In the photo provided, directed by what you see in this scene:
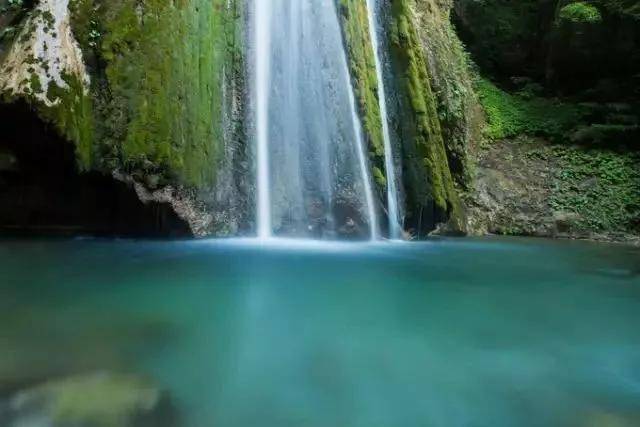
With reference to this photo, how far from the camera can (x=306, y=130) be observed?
870cm

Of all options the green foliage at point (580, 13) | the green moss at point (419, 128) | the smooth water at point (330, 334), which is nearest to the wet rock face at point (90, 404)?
the smooth water at point (330, 334)

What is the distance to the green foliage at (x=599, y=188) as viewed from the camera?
1038cm

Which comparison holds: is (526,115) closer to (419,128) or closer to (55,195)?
(419,128)

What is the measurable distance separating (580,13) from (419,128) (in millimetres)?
5626

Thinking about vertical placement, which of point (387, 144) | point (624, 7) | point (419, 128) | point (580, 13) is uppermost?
point (624, 7)

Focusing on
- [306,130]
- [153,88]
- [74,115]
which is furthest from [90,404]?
[306,130]

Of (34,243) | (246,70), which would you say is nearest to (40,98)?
(34,243)

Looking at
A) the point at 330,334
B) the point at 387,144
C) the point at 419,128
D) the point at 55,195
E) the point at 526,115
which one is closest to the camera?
the point at 330,334

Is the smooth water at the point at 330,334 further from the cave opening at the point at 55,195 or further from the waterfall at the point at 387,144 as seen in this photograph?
the waterfall at the point at 387,144

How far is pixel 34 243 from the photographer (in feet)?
23.4

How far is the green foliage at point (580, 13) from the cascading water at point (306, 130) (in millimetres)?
6205

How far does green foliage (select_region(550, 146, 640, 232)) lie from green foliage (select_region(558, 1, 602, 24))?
3.08 meters

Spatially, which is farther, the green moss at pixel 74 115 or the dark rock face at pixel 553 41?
the dark rock face at pixel 553 41

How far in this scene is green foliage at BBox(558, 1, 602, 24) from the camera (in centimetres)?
1240
